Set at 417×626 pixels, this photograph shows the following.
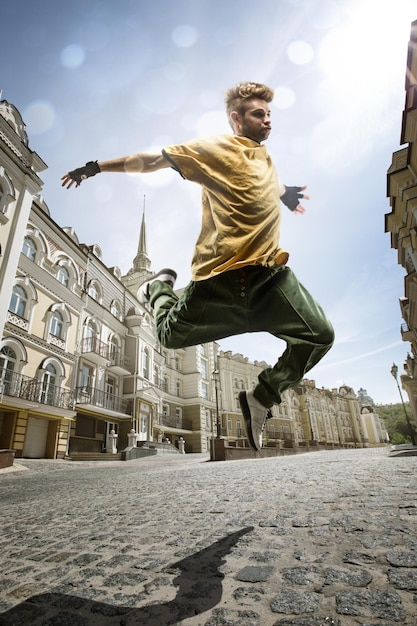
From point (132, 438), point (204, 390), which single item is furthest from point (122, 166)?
point (204, 390)

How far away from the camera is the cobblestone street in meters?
1.08

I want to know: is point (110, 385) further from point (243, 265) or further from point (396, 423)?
point (396, 423)

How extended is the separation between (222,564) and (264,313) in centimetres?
133

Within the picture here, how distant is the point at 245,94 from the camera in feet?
8.51

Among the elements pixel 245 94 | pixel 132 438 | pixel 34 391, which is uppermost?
pixel 34 391

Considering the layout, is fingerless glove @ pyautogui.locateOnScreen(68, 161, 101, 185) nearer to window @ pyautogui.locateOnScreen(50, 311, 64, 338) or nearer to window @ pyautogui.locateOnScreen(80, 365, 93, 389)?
window @ pyautogui.locateOnScreen(50, 311, 64, 338)

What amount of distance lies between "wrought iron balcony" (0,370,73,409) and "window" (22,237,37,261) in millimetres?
6360

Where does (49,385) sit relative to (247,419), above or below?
above

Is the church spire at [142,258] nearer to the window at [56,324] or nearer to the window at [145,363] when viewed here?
the window at [145,363]

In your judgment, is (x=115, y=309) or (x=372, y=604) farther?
(x=115, y=309)

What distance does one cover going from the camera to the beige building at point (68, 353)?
15219mm

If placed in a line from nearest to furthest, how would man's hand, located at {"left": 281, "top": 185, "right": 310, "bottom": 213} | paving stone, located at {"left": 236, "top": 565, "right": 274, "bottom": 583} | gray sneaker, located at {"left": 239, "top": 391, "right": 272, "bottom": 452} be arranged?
1. paving stone, located at {"left": 236, "top": 565, "right": 274, "bottom": 583}
2. gray sneaker, located at {"left": 239, "top": 391, "right": 272, "bottom": 452}
3. man's hand, located at {"left": 281, "top": 185, "right": 310, "bottom": 213}

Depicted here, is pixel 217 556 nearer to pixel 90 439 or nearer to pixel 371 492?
pixel 371 492

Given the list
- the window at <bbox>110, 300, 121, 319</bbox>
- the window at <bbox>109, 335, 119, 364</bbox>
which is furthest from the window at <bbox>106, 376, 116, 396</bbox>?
the window at <bbox>110, 300, 121, 319</bbox>
